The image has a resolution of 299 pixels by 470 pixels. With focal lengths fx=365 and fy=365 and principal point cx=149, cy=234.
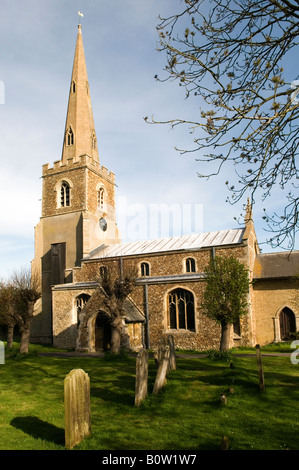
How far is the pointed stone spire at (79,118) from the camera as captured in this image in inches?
1357

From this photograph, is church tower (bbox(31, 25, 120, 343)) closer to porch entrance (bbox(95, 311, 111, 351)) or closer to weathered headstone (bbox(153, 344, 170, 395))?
porch entrance (bbox(95, 311, 111, 351))

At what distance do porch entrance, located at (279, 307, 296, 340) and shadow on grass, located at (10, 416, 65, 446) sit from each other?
18.1 meters

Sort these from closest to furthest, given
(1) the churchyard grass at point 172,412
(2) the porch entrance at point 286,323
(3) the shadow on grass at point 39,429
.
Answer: (1) the churchyard grass at point 172,412 < (3) the shadow on grass at point 39,429 < (2) the porch entrance at point 286,323

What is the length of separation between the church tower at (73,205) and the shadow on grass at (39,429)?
21925mm

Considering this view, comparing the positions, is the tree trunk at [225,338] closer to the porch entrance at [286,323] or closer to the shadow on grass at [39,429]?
the porch entrance at [286,323]

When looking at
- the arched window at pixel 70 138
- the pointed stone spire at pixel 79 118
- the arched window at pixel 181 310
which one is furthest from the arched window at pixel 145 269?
the arched window at pixel 70 138

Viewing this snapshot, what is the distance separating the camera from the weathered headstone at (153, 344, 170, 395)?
9.16 metres

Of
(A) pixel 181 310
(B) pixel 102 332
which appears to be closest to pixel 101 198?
(B) pixel 102 332

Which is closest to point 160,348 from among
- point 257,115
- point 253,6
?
point 257,115

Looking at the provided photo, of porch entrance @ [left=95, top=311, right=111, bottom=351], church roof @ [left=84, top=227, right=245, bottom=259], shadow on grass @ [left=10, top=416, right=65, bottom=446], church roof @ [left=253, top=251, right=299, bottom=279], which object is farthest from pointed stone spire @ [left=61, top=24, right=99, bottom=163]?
shadow on grass @ [left=10, top=416, right=65, bottom=446]

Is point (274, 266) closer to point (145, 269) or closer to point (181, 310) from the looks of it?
point (181, 310)

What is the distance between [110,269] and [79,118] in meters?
16.5

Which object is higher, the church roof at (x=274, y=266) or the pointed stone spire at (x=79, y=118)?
the pointed stone spire at (x=79, y=118)
